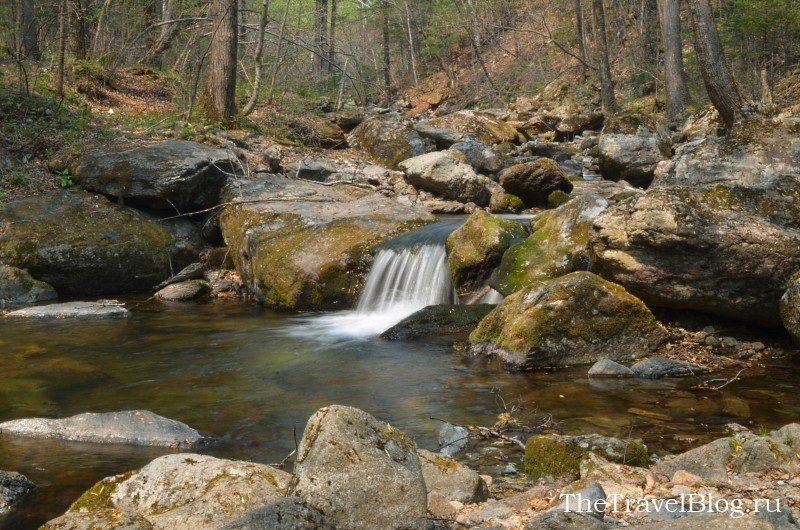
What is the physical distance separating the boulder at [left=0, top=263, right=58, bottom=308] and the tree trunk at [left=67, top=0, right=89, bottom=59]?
355 inches

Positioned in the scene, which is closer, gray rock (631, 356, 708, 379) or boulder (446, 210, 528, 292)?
gray rock (631, 356, 708, 379)

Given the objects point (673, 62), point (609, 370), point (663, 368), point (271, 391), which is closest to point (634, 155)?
point (673, 62)

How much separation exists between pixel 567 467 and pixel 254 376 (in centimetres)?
415

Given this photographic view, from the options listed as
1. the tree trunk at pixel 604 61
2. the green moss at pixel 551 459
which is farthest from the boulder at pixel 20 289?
the tree trunk at pixel 604 61

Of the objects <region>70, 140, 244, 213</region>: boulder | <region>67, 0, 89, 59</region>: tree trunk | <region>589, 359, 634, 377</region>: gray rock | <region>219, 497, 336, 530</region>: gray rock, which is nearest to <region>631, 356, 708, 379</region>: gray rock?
<region>589, 359, 634, 377</region>: gray rock

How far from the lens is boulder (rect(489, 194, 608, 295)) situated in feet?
30.3

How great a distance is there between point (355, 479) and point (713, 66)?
9641 mm

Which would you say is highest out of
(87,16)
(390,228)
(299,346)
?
(87,16)

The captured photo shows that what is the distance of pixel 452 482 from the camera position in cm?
420

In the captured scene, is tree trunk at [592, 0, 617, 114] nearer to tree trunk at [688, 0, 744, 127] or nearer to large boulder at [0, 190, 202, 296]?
tree trunk at [688, 0, 744, 127]

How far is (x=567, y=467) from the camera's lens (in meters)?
4.57

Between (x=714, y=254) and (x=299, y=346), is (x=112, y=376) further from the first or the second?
A: (x=714, y=254)

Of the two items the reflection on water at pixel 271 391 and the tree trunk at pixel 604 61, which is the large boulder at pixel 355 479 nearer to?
the reflection on water at pixel 271 391

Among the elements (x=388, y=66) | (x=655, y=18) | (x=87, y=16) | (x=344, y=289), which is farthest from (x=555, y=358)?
(x=388, y=66)
